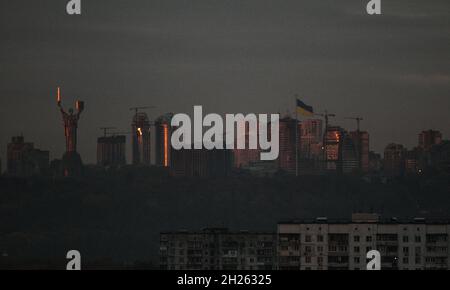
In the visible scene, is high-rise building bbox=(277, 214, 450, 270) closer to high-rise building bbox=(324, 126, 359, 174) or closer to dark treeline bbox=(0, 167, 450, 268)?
dark treeline bbox=(0, 167, 450, 268)

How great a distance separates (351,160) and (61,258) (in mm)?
36146

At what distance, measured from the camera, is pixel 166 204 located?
10162 centimetres

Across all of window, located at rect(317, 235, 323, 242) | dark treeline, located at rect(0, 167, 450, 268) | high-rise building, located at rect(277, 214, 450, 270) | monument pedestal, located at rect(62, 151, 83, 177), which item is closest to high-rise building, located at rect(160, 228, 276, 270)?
high-rise building, located at rect(277, 214, 450, 270)

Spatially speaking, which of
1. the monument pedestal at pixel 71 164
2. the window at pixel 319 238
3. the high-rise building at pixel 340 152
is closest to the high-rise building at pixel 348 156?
the high-rise building at pixel 340 152

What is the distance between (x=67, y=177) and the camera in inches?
3932

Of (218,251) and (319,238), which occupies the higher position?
(319,238)

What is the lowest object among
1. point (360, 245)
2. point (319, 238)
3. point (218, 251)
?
point (218, 251)

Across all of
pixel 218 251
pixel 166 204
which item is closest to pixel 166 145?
pixel 166 204

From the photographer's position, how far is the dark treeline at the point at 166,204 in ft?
296

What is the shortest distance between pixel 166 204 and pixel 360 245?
221ft

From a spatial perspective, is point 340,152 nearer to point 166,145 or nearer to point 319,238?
point 166,145

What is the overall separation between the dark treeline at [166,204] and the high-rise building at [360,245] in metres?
48.7
